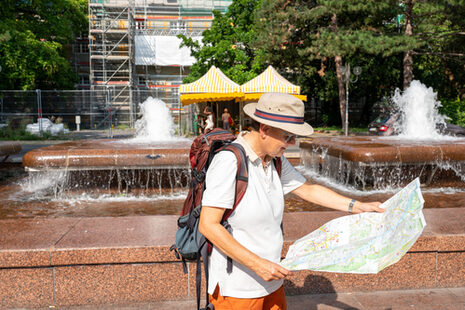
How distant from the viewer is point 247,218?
6.38 ft

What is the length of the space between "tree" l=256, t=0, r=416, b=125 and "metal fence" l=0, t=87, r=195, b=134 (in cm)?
697

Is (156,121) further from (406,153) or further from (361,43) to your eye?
(361,43)

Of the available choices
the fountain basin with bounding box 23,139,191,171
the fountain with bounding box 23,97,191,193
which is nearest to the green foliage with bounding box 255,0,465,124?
the fountain with bounding box 23,97,191,193

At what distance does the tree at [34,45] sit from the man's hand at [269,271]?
2497 cm

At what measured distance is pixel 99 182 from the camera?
773 centimetres

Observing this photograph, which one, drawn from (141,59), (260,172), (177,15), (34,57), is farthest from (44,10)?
(260,172)

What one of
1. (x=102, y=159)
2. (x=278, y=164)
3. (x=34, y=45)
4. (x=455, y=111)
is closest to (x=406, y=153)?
(x=102, y=159)

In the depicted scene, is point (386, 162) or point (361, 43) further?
point (361, 43)

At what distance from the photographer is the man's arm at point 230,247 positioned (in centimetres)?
177

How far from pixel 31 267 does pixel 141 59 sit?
4090 centimetres

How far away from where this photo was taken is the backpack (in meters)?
1.92

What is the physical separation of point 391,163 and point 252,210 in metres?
5.85

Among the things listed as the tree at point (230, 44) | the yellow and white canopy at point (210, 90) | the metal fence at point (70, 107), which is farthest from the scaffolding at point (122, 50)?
the yellow and white canopy at point (210, 90)

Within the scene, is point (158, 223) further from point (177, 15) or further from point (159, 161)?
point (177, 15)
